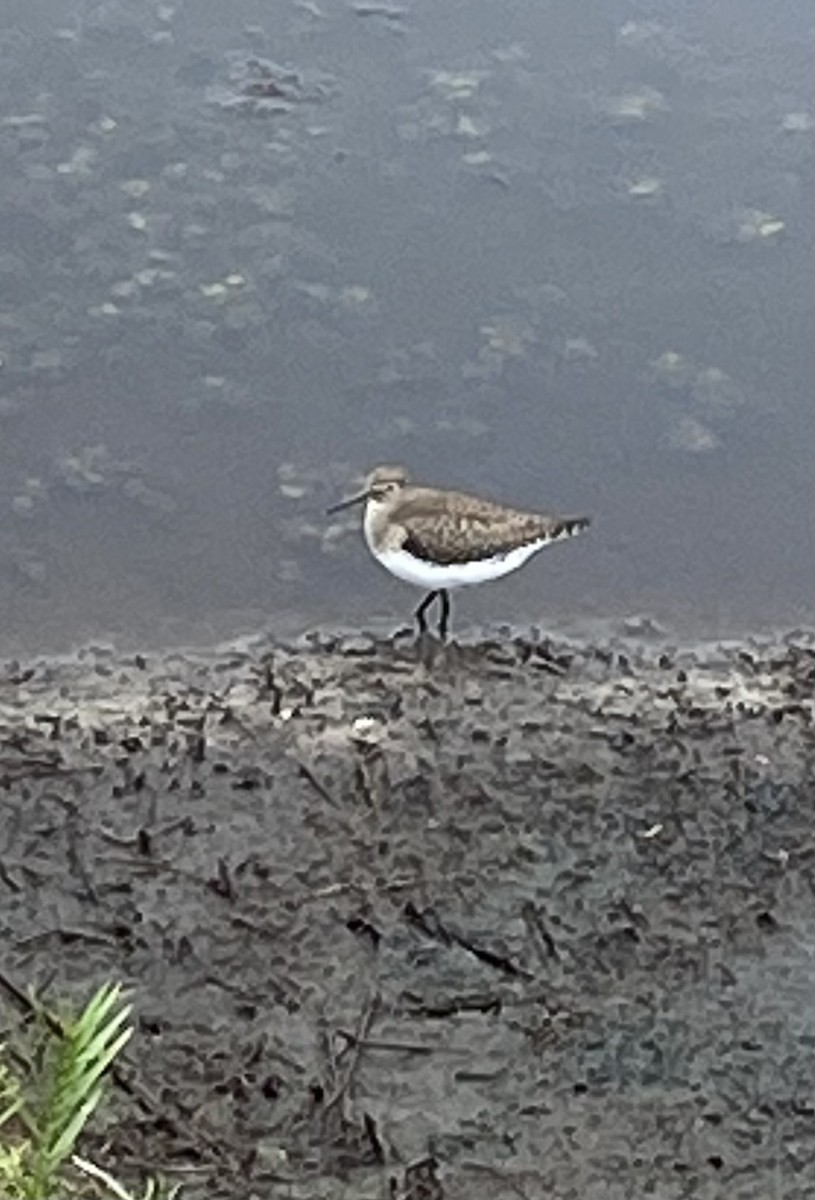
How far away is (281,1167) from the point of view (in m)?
4.66

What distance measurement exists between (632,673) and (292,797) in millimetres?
1364

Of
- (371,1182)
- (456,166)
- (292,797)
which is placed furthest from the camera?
(456,166)

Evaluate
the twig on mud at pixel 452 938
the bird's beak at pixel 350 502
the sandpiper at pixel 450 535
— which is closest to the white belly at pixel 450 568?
the sandpiper at pixel 450 535

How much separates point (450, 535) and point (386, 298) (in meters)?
1.84

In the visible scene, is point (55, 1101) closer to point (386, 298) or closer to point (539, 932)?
point (539, 932)

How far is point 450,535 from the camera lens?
6.72 meters

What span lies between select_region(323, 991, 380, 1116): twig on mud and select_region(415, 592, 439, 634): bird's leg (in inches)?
77.6

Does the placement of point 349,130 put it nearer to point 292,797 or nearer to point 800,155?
point 800,155

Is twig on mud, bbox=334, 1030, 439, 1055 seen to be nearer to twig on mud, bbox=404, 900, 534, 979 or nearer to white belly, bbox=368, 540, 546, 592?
twig on mud, bbox=404, 900, 534, 979

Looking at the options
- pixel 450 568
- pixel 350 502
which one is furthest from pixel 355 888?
pixel 350 502

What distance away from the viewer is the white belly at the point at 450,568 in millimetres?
6715

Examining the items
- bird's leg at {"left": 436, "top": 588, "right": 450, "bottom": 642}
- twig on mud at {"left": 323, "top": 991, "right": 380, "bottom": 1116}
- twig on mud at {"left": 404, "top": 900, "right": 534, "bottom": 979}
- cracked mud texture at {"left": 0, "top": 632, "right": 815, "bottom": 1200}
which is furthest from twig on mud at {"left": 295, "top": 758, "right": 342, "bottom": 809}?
bird's leg at {"left": 436, "top": 588, "right": 450, "bottom": 642}

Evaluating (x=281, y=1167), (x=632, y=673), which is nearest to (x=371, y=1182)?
(x=281, y=1167)

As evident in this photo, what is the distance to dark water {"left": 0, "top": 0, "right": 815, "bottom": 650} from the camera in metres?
7.42
